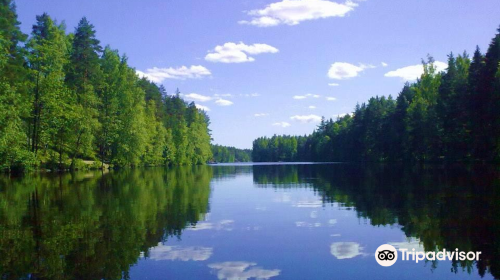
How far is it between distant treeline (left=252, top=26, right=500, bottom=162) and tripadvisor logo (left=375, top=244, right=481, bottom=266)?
42060 mm

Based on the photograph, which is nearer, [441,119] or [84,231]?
[84,231]

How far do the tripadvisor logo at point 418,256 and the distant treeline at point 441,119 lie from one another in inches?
1656

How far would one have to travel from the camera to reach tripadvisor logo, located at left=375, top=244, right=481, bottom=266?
897 centimetres

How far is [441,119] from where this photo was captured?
67625 millimetres

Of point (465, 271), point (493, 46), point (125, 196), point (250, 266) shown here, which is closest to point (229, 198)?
point (125, 196)

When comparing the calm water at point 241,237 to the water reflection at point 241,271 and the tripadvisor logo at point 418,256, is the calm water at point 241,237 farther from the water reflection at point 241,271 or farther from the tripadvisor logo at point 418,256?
the tripadvisor logo at point 418,256

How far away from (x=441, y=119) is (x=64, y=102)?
5845 cm

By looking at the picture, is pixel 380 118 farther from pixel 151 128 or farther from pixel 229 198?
pixel 229 198

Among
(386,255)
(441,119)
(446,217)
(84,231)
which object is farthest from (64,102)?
(441,119)

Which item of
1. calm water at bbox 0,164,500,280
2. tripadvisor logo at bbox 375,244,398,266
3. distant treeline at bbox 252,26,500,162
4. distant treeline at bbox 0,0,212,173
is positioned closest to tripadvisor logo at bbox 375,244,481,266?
tripadvisor logo at bbox 375,244,398,266

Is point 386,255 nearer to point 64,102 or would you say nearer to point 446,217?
point 446,217

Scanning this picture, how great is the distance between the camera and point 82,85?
55.6m

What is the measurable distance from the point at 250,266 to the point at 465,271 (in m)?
4.43

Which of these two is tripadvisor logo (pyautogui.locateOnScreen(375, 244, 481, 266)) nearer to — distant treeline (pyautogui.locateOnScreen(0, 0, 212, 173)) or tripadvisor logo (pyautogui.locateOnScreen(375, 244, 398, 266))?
tripadvisor logo (pyautogui.locateOnScreen(375, 244, 398, 266))
